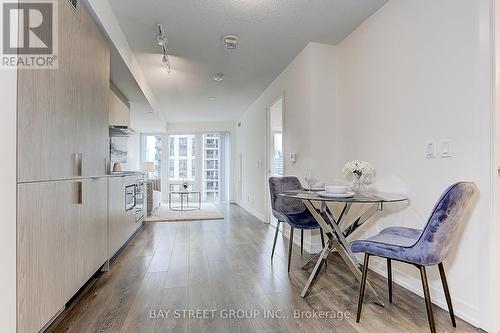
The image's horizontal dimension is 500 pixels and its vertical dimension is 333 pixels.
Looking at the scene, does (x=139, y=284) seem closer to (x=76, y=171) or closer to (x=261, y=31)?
Result: (x=76, y=171)

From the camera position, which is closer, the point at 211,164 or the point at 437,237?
the point at 437,237

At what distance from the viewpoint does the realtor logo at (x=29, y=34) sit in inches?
51.2

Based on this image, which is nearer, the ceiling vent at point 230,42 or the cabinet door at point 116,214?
the cabinet door at point 116,214

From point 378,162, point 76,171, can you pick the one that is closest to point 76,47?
point 76,171

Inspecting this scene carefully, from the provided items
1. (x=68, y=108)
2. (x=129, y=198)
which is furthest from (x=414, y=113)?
(x=129, y=198)

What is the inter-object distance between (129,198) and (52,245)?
7.16 feet

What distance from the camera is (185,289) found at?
232 cm

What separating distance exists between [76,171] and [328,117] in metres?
2.65

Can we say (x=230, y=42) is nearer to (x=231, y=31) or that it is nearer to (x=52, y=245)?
(x=231, y=31)

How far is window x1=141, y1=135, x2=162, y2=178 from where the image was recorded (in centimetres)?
891

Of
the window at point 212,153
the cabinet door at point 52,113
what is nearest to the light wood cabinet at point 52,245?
the cabinet door at point 52,113

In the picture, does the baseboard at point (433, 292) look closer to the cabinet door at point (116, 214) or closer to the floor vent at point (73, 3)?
the cabinet door at point (116, 214)

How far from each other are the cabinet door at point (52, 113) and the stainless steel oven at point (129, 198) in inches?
67.5

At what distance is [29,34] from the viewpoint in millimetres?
1444
